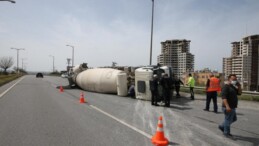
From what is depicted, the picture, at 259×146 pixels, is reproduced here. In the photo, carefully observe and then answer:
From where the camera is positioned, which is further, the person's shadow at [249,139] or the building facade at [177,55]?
the building facade at [177,55]

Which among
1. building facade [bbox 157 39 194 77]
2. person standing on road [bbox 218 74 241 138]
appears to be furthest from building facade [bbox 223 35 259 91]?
person standing on road [bbox 218 74 241 138]

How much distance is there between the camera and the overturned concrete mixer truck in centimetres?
1878

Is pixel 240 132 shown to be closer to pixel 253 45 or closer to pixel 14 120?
pixel 14 120

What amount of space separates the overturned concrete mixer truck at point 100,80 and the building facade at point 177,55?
2359 cm

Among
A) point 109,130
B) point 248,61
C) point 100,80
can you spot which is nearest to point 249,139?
point 109,130

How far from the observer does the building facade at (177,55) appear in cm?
5022

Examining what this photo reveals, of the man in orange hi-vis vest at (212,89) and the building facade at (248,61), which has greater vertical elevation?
the building facade at (248,61)

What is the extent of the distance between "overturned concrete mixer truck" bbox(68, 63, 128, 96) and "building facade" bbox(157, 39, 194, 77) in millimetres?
23591

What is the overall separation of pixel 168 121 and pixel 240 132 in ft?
7.70

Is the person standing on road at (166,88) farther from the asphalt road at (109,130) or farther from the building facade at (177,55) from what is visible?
the building facade at (177,55)

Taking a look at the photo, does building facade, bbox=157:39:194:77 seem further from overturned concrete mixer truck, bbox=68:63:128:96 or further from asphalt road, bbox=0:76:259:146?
asphalt road, bbox=0:76:259:146

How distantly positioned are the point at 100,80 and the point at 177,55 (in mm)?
34660

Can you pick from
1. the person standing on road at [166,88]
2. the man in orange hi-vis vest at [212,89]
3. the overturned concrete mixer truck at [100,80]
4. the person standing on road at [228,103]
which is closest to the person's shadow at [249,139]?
the person standing on road at [228,103]

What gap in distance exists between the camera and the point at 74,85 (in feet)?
89.3
